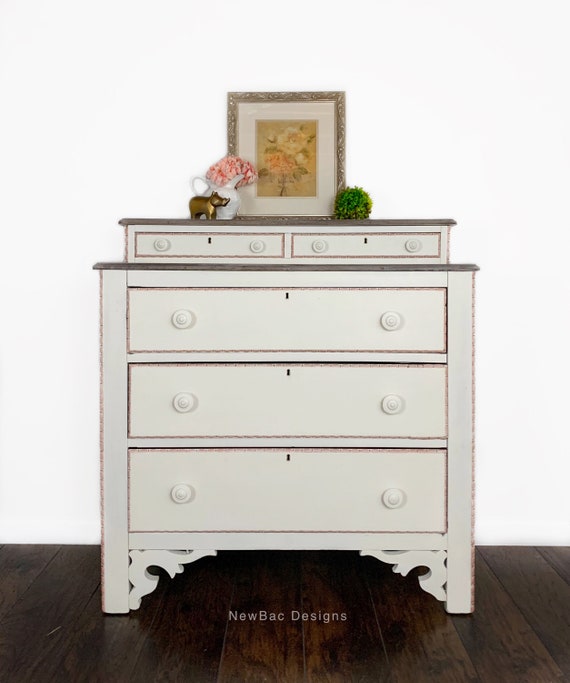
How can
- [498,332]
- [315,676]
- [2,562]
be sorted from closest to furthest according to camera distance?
[315,676]
[2,562]
[498,332]

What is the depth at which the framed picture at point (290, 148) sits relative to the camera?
7.87 ft

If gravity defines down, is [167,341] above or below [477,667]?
above

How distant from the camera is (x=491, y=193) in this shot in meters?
2.42

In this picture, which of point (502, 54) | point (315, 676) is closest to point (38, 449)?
point (315, 676)

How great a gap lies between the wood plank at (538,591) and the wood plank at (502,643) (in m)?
0.03

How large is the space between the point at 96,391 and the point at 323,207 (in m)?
1.11

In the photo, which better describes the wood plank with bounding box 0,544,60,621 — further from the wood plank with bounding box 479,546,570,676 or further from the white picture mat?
the wood plank with bounding box 479,546,570,676

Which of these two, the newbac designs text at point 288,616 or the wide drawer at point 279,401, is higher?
the wide drawer at point 279,401

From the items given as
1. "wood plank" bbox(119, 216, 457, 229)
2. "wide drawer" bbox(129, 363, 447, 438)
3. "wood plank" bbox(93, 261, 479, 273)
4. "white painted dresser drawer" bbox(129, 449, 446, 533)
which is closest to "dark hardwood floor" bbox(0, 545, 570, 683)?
"white painted dresser drawer" bbox(129, 449, 446, 533)

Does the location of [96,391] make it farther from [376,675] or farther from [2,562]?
[376,675]

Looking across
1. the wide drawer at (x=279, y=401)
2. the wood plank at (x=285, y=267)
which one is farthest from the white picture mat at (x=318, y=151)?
the wide drawer at (x=279, y=401)

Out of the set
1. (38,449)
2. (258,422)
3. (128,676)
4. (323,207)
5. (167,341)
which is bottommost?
(128,676)

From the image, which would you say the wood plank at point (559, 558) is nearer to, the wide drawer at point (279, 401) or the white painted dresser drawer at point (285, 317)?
the wide drawer at point (279, 401)

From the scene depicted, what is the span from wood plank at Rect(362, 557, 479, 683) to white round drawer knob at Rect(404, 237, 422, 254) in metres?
1.09
